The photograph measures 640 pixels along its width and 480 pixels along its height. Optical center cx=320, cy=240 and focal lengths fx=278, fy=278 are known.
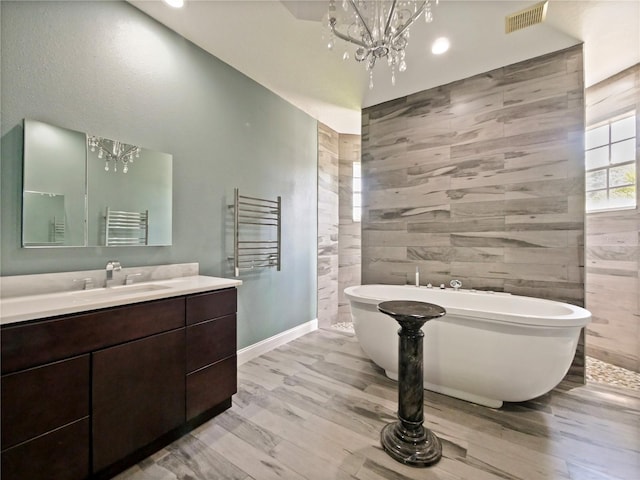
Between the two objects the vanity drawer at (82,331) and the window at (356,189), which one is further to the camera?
the window at (356,189)

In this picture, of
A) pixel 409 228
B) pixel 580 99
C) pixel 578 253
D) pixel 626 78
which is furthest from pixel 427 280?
pixel 626 78

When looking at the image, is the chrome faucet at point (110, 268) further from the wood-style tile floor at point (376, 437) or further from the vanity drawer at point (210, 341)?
the wood-style tile floor at point (376, 437)

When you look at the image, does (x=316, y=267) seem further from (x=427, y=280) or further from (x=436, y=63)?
(x=436, y=63)

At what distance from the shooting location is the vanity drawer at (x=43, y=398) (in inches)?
41.1

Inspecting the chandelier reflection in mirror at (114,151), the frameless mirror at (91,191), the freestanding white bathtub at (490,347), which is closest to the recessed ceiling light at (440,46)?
the freestanding white bathtub at (490,347)

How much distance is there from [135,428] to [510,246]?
10.1ft

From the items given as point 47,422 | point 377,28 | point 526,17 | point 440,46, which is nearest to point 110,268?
point 47,422

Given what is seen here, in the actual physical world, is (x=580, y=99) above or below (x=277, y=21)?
below

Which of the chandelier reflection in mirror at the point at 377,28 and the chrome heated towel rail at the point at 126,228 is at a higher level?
the chandelier reflection in mirror at the point at 377,28

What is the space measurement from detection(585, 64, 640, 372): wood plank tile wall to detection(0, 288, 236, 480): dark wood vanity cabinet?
352cm

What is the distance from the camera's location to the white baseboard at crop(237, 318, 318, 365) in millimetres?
2646

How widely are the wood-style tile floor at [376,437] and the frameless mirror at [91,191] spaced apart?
1313 millimetres

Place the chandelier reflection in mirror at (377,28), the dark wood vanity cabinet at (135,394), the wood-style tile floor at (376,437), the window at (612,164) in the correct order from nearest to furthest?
the dark wood vanity cabinet at (135,394)
the wood-style tile floor at (376,437)
the chandelier reflection in mirror at (377,28)
the window at (612,164)

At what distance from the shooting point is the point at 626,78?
256 centimetres
